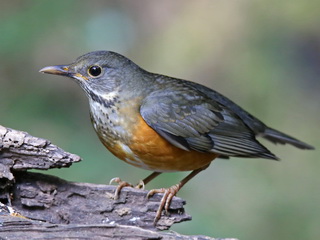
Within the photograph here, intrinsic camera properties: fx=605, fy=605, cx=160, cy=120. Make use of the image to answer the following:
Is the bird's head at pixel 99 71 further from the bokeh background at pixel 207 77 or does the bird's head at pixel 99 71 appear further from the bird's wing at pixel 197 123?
the bokeh background at pixel 207 77

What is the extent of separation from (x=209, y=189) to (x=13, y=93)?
326 cm

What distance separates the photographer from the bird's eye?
5.83 m

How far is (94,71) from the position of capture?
5852mm

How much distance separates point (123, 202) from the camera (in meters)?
5.02

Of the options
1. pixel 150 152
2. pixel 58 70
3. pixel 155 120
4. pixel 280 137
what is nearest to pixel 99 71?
pixel 58 70

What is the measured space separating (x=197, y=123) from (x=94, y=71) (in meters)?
1.14

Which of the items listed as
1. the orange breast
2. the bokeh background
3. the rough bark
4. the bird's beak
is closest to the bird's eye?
the bird's beak

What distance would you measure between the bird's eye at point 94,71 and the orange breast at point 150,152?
65 centimetres

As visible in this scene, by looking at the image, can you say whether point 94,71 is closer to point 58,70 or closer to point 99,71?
point 99,71

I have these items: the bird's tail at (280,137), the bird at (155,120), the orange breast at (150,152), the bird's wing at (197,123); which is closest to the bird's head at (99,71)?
the bird at (155,120)

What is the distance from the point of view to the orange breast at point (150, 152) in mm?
5434

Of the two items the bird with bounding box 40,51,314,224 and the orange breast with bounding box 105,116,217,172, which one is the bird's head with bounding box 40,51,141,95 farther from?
the orange breast with bounding box 105,116,217,172

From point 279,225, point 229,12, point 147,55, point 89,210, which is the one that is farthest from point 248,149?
point 229,12

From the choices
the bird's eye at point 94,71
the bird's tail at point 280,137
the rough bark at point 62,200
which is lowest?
the rough bark at point 62,200
